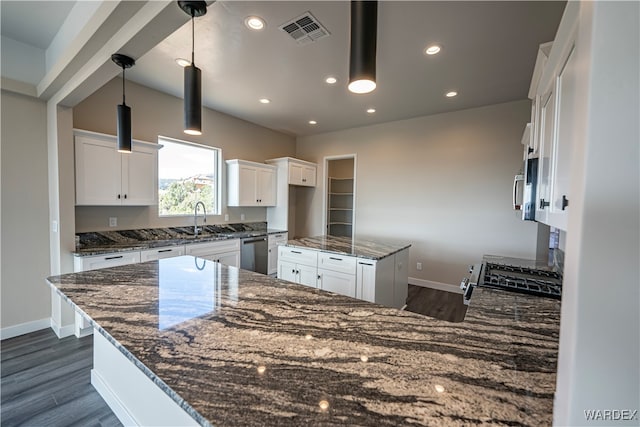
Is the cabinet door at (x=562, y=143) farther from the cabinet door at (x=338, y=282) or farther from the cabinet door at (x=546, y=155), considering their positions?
the cabinet door at (x=338, y=282)

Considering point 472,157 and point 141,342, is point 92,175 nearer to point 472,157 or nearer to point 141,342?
point 141,342

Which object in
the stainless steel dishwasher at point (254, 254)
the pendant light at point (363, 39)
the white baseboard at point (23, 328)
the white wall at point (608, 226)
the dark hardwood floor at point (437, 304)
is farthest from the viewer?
the stainless steel dishwasher at point (254, 254)

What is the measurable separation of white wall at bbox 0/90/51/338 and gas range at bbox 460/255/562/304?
3994mm

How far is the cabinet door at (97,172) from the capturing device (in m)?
2.71

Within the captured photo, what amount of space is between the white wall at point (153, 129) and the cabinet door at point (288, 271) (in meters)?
1.83

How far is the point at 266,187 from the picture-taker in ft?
16.3

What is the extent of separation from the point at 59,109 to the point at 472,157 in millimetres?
5138

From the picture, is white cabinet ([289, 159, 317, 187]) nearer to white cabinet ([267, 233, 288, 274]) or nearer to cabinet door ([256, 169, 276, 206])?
cabinet door ([256, 169, 276, 206])

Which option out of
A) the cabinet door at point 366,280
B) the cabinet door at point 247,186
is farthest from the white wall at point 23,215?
the cabinet door at point 366,280

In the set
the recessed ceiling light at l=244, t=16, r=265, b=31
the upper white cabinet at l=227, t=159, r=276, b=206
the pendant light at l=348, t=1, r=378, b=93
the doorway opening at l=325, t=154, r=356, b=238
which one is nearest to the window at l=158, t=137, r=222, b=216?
the upper white cabinet at l=227, t=159, r=276, b=206

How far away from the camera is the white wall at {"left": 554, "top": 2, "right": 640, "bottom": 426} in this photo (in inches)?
14.4

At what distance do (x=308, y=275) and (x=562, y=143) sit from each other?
244cm

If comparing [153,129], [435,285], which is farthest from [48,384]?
[435,285]

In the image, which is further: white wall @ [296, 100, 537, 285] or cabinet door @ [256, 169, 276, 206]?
cabinet door @ [256, 169, 276, 206]
